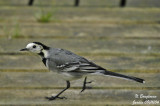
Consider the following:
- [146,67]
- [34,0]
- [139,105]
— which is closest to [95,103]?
[139,105]

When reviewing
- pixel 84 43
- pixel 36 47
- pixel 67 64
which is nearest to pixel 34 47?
pixel 36 47

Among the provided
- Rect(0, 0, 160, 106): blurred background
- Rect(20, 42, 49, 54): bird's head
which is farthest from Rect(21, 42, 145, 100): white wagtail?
Rect(0, 0, 160, 106): blurred background

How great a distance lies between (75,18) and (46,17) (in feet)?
1.26

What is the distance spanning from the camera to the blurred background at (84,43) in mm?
3604

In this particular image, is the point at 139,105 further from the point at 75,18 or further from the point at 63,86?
the point at 75,18

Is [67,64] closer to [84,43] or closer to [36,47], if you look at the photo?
[36,47]

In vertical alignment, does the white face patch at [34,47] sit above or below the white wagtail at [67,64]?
above

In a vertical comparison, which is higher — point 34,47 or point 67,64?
point 34,47

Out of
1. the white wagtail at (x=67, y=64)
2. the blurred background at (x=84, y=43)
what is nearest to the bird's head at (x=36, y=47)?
the white wagtail at (x=67, y=64)

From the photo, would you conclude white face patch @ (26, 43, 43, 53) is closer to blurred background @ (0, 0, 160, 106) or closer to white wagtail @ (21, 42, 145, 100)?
white wagtail @ (21, 42, 145, 100)

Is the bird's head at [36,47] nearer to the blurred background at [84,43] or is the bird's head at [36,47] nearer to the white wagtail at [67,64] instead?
the white wagtail at [67,64]

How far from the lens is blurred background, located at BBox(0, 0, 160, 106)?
360 centimetres

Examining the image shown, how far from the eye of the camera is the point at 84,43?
4.74 metres

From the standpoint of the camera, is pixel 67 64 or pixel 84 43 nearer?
pixel 67 64
